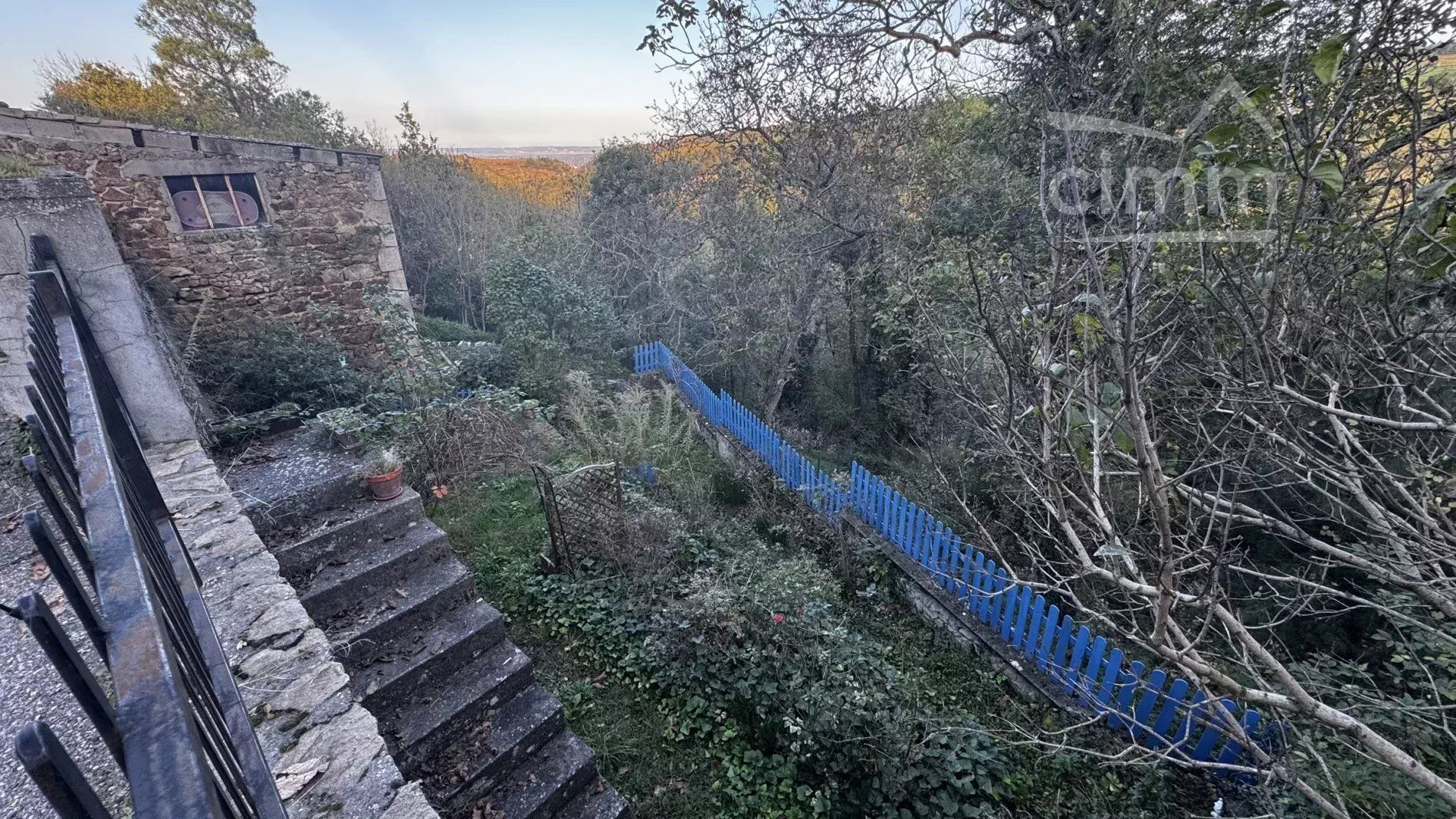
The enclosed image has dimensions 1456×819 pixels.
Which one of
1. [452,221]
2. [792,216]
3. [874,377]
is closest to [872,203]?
[792,216]


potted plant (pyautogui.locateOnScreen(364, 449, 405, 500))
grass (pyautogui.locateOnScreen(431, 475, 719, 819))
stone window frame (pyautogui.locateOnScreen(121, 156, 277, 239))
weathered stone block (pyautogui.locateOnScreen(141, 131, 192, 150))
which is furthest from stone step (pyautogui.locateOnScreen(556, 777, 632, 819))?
weathered stone block (pyautogui.locateOnScreen(141, 131, 192, 150))

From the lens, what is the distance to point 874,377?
8.86 metres

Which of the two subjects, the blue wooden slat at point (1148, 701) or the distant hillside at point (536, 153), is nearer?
the blue wooden slat at point (1148, 701)

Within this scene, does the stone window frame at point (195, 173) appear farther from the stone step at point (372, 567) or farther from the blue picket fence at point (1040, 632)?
the blue picket fence at point (1040, 632)

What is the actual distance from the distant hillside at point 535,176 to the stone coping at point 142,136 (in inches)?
389

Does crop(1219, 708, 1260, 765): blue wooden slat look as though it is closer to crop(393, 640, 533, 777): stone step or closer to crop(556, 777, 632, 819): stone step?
crop(556, 777, 632, 819): stone step

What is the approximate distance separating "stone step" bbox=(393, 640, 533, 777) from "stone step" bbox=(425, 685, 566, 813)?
0.06m

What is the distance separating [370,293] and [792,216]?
553cm

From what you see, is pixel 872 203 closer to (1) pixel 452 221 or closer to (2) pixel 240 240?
(2) pixel 240 240

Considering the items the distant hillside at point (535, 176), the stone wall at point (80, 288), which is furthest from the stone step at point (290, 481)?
the distant hillside at point (535, 176)

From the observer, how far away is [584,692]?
146 inches

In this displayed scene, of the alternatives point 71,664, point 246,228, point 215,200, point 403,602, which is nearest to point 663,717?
point 403,602

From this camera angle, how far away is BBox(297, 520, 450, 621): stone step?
3.23 m

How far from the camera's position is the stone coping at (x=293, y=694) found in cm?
198
